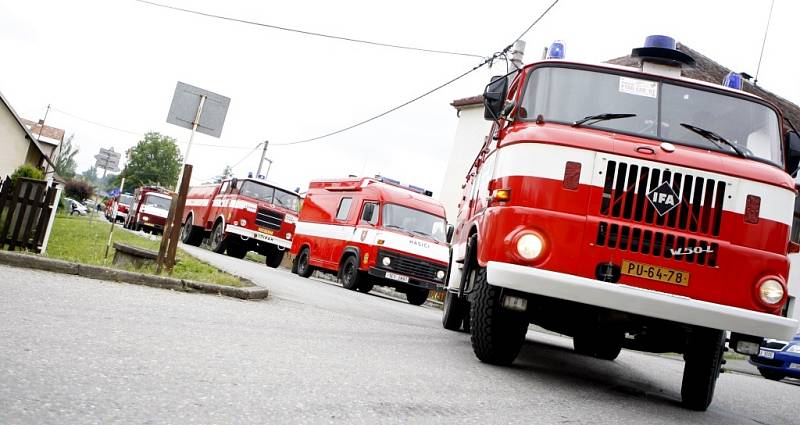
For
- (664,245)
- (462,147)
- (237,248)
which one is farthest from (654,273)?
(462,147)

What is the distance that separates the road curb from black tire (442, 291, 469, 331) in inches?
105

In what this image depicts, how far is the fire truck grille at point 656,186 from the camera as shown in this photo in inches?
213

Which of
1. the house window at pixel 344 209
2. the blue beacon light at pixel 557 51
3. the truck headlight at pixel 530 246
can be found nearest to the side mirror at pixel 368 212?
the house window at pixel 344 209

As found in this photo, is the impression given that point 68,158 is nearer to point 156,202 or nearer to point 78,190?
point 78,190

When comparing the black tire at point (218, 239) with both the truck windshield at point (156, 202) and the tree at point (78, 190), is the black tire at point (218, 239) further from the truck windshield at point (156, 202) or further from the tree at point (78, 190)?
the tree at point (78, 190)

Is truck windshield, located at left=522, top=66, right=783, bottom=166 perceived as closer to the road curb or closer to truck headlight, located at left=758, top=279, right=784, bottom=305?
truck headlight, located at left=758, top=279, right=784, bottom=305

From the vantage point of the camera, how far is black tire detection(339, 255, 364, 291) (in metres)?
17.2

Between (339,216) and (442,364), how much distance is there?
511 inches

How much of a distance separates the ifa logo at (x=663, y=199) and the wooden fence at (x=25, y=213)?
6987mm

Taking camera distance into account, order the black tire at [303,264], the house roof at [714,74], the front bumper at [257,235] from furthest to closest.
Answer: the house roof at [714,74] → the front bumper at [257,235] → the black tire at [303,264]

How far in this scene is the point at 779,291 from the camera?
5398mm

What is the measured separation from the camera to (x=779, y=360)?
49.8 ft

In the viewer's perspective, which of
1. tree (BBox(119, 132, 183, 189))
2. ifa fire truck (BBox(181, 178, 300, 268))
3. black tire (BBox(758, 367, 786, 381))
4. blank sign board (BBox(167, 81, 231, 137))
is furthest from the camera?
tree (BBox(119, 132, 183, 189))

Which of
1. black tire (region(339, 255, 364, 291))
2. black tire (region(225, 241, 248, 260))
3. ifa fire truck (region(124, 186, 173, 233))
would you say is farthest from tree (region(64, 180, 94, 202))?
black tire (region(339, 255, 364, 291))
